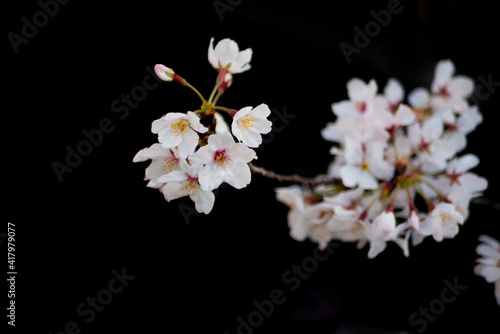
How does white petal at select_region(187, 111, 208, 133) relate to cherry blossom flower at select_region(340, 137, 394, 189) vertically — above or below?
above

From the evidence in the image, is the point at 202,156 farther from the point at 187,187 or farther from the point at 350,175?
the point at 350,175

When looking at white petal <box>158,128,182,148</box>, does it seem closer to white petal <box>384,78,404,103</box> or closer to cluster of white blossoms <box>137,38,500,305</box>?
cluster of white blossoms <box>137,38,500,305</box>

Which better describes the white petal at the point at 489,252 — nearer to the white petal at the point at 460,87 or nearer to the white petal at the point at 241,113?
the white petal at the point at 460,87

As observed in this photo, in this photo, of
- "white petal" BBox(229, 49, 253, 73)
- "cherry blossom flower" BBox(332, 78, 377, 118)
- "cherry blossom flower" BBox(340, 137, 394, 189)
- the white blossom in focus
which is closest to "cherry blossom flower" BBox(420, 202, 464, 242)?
"cherry blossom flower" BBox(340, 137, 394, 189)

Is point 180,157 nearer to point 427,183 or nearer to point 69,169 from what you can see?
point 427,183

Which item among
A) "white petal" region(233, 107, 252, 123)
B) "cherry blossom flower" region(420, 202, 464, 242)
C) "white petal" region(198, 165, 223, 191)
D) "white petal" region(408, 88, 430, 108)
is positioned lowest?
"cherry blossom flower" region(420, 202, 464, 242)

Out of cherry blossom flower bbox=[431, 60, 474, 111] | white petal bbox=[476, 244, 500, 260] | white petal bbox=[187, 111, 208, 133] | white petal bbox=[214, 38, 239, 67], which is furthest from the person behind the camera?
cherry blossom flower bbox=[431, 60, 474, 111]

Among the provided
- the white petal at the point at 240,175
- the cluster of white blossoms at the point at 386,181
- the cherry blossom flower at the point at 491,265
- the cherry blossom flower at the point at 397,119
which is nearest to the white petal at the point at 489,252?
the cherry blossom flower at the point at 491,265
